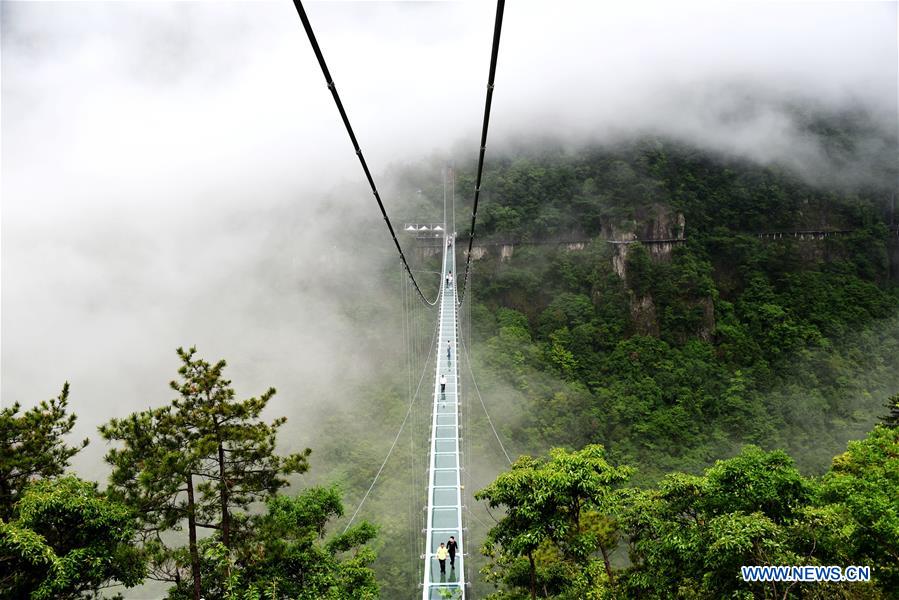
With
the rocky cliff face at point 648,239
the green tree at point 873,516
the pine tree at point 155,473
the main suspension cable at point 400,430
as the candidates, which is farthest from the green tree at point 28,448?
the rocky cliff face at point 648,239

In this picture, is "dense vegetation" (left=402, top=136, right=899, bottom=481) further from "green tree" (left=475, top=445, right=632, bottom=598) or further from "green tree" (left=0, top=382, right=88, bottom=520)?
"green tree" (left=0, top=382, right=88, bottom=520)

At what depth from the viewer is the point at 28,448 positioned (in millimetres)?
7180

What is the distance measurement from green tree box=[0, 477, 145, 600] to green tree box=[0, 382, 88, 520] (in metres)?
0.88

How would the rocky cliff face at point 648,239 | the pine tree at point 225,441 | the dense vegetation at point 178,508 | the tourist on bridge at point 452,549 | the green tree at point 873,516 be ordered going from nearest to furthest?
the dense vegetation at point 178,508
the green tree at point 873,516
the pine tree at point 225,441
the tourist on bridge at point 452,549
the rocky cliff face at point 648,239

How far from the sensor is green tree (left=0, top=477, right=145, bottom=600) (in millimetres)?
4840

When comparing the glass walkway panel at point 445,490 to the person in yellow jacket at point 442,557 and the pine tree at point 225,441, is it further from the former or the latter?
the pine tree at point 225,441

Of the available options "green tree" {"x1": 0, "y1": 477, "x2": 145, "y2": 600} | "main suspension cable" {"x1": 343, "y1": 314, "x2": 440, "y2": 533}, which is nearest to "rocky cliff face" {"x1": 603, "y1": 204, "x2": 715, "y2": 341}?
"main suspension cable" {"x1": 343, "y1": 314, "x2": 440, "y2": 533}

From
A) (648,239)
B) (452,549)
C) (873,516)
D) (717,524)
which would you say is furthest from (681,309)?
(717,524)

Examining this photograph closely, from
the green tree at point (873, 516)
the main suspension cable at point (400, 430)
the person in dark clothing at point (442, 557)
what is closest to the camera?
the green tree at point (873, 516)

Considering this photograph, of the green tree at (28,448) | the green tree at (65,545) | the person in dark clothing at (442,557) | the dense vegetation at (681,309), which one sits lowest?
the person in dark clothing at (442,557)

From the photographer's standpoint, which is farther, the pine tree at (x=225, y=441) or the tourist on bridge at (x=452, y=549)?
the tourist on bridge at (x=452, y=549)

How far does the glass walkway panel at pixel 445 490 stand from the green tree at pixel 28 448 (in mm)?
6032

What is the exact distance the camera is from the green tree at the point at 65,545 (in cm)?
484

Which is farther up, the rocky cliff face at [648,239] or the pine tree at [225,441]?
the rocky cliff face at [648,239]
